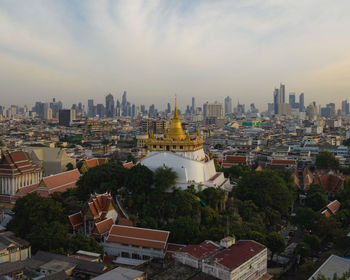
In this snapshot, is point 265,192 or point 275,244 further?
point 265,192

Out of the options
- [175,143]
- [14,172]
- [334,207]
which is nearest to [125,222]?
[175,143]

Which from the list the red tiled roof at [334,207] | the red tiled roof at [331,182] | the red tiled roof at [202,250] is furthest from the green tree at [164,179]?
the red tiled roof at [331,182]


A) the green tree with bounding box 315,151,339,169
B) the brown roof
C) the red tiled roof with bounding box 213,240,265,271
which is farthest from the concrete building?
the green tree with bounding box 315,151,339,169

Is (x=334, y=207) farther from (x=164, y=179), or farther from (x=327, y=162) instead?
(x=327, y=162)

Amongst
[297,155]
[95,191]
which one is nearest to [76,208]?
Result: [95,191]

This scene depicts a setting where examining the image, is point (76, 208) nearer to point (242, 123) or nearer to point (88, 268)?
point (88, 268)

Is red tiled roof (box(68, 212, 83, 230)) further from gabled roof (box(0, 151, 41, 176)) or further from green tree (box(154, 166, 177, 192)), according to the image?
gabled roof (box(0, 151, 41, 176))
